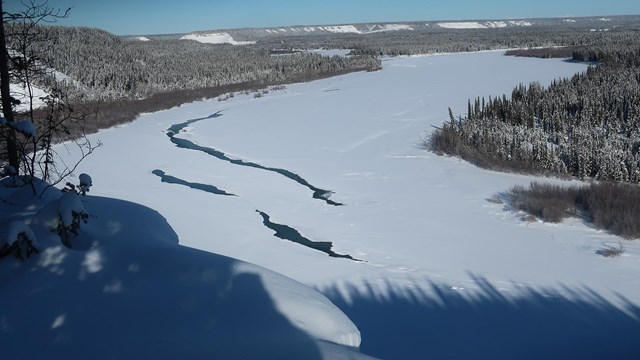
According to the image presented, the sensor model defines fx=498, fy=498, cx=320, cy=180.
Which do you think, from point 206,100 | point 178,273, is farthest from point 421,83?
point 178,273

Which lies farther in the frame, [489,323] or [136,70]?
[136,70]

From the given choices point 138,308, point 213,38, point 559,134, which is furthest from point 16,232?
point 213,38

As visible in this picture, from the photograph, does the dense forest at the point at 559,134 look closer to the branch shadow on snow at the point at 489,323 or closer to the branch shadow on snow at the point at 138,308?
the branch shadow on snow at the point at 489,323

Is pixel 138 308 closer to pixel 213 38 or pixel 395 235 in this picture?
pixel 395 235

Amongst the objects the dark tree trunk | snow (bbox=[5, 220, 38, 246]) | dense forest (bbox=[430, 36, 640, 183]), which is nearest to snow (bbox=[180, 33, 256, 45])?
dense forest (bbox=[430, 36, 640, 183])

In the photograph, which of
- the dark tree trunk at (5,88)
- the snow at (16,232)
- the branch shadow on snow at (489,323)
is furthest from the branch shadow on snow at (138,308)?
the dark tree trunk at (5,88)

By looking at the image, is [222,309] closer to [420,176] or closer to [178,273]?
[178,273]
